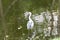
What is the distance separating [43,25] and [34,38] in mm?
115

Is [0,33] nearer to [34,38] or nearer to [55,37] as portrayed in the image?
[34,38]

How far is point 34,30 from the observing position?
1.64 m

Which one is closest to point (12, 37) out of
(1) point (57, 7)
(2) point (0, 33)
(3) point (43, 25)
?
(2) point (0, 33)

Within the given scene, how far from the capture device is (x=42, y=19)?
1.65 m

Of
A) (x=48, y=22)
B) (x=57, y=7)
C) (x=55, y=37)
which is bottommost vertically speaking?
(x=55, y=37)

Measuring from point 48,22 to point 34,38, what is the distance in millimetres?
156

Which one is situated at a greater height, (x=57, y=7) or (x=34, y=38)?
(x=57, y=7)

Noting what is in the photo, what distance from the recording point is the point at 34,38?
64.5 inches

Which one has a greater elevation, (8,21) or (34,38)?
(8,21)

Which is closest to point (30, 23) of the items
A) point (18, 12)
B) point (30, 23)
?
point (30, 23)

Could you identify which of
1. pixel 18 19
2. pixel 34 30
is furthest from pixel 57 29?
pixel 18 19

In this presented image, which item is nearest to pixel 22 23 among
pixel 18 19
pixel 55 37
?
pixel 18 19

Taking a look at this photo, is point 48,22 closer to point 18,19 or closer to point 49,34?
point 49,34

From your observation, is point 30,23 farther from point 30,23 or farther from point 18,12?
point 18,12
